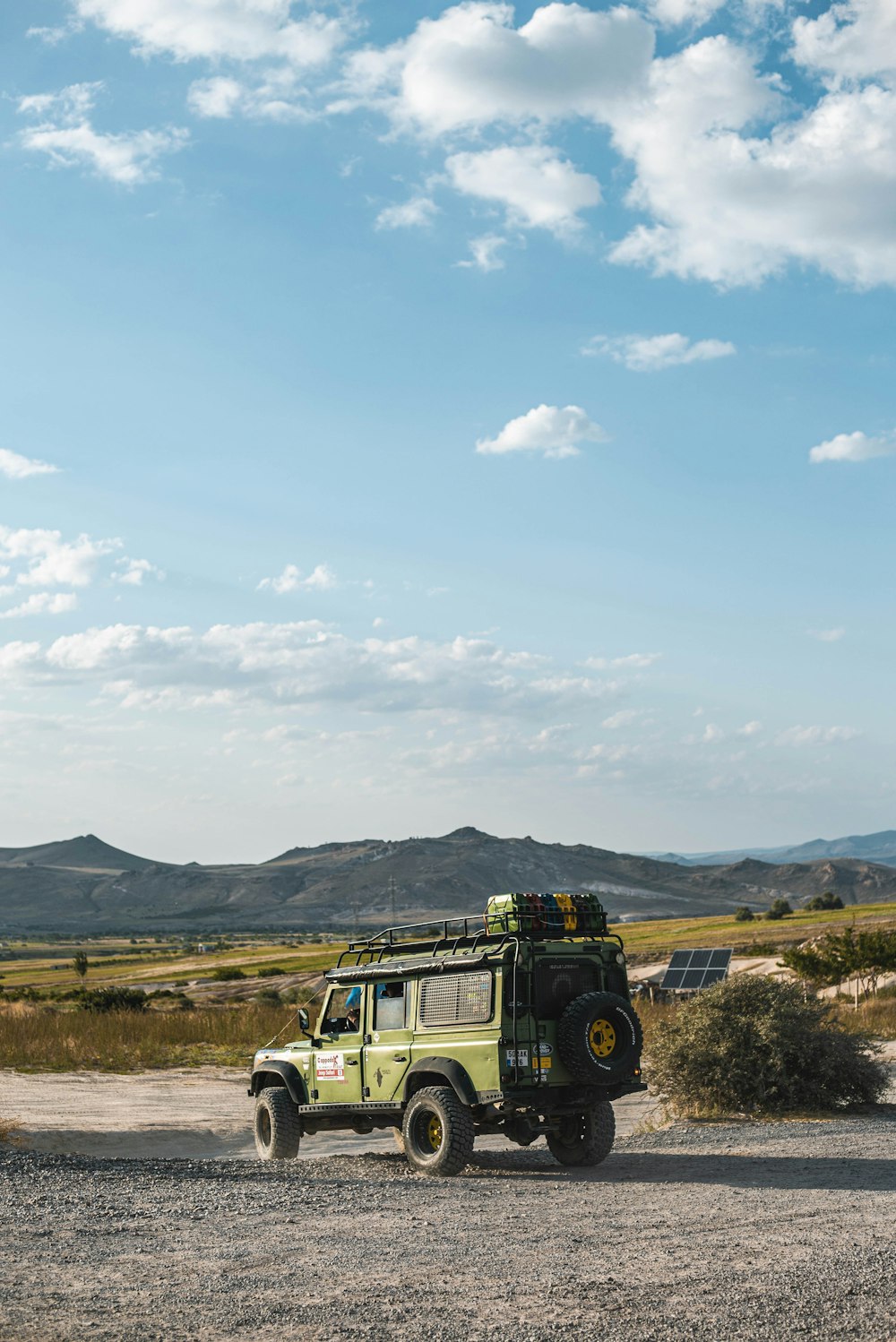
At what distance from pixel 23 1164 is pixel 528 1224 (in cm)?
642

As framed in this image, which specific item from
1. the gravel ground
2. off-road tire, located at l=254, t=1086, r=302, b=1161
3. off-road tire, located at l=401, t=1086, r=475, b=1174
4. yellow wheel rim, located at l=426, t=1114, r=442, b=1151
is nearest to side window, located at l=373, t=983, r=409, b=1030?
off-road tire, located at l=401, t=1086, r=475, b=1174

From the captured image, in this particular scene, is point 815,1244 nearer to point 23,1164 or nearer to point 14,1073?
point 23,1164

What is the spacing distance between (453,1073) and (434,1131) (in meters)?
0.96

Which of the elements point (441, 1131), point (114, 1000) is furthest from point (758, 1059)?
point (114, 1000)

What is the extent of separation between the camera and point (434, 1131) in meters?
14.7

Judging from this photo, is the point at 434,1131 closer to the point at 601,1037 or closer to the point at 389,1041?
the point at 389,1041

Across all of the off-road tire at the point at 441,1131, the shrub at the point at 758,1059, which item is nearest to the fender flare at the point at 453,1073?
the off-road tire at the point at 441,1131

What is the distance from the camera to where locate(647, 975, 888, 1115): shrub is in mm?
21156

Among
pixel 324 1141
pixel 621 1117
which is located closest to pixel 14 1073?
pixel 324 1141

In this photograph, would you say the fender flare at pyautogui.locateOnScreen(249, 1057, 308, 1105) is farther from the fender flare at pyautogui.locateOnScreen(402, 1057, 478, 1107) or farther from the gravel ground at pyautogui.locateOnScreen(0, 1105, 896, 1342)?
the fender flare at pyautogui.locateOnScreen(402, 1057, 478, 1107)

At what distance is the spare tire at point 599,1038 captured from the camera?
1405 cm

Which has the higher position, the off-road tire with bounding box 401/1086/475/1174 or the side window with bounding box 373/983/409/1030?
the side window with bounding box 373/983/409/1030

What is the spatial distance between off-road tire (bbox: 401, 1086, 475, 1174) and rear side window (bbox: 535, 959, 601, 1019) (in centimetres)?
141

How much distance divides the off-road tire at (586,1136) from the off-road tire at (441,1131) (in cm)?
152
